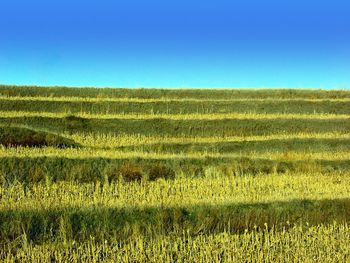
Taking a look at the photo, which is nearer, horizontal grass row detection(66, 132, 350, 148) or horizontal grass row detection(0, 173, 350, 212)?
horizontal grass row detection(0, 173, 350, 212)

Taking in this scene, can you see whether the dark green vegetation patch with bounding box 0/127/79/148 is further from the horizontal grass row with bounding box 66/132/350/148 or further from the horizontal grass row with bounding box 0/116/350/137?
the horizontal grass row with bounding box 0/116/350/137

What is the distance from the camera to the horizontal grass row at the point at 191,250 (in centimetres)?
1015

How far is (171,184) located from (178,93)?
1334 inches

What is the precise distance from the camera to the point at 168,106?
1732 inches

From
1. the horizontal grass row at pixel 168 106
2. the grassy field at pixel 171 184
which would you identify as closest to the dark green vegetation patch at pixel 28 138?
the grassy field at pixel 171 184

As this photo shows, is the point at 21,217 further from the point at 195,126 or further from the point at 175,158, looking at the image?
the point at 195,126

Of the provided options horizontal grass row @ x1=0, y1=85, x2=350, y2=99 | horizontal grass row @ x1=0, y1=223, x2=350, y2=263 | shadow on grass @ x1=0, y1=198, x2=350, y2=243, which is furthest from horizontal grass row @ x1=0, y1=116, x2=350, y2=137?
horizontal grass row @ x1=0, y1=223, x2=350, y2=263

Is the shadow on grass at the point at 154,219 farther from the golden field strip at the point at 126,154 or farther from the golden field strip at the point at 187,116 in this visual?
the golden field strip at the point at 187,116

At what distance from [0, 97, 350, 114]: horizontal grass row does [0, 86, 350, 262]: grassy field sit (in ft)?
0.43

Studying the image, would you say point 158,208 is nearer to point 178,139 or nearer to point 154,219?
point 154,219

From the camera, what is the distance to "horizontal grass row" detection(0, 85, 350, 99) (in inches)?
1903

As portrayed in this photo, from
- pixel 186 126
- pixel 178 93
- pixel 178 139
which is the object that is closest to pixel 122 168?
pixel 178 139

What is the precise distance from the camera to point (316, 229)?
11.9m

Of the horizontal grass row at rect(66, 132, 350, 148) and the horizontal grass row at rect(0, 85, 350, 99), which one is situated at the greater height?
the horizontal grass row at rect(0, 85, 350, 99)
